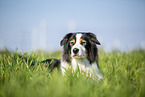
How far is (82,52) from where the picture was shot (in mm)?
2779

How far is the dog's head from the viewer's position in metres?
2.77

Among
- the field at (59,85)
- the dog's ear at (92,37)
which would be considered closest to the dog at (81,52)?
the dog's ear at (92,37)

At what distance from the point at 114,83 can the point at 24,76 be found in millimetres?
1636

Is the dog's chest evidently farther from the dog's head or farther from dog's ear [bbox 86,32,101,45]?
dog's ear [bbox 86,32,101,45]

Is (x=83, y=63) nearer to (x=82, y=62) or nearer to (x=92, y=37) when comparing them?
(x=82, y=62)

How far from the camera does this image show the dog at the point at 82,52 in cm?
282

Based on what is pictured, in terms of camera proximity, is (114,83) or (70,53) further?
(70,53)

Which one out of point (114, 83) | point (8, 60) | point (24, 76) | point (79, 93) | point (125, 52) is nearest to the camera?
point (79, 93)

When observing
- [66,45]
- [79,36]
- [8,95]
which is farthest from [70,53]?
[8,95]

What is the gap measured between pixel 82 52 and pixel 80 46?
0.13 m

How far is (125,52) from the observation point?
4.86m

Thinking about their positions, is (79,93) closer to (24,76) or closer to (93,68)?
(24,76)

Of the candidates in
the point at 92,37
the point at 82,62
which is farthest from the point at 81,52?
the point at 92,37

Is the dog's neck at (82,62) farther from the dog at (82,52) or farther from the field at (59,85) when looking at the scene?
the field at (59,85)
